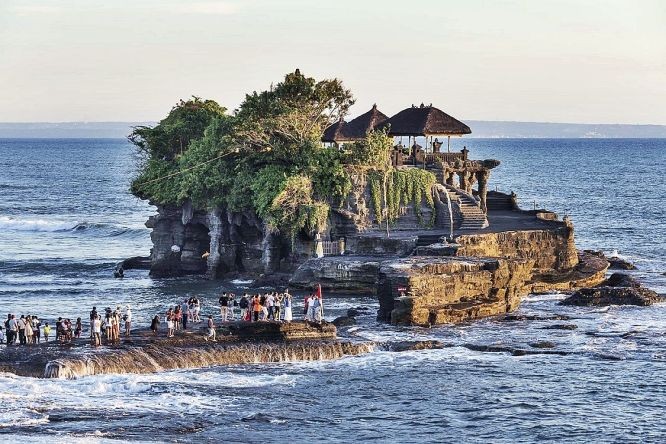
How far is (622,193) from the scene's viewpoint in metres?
144

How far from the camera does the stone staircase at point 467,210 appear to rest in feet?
227

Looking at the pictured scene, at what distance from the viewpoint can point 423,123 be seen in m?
72.6

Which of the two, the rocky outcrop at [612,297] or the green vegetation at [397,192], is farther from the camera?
the green vegetation at [397,192]

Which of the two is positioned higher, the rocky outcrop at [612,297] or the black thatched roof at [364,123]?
the black thatched roof at [364,123]

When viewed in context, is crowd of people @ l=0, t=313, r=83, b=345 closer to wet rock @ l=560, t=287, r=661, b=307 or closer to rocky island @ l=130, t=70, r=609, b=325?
rocky island @ l=130, t=70, r=609, b=325

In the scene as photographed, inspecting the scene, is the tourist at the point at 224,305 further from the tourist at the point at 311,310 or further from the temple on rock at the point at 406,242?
the temple on rock at the point at 406,242

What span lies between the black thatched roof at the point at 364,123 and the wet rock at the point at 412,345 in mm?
26317

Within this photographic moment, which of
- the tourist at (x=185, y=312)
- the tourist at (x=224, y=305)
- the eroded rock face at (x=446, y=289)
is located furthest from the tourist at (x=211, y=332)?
the eroded rock face at (x=446, y=289)

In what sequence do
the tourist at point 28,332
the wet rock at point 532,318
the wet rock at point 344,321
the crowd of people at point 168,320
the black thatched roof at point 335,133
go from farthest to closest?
the black thatched roof at point 335,133
the wet rock at point 532,318
the wet rock at point 344,321
the tourist at point 28,332
the crowd of people at point 168,320

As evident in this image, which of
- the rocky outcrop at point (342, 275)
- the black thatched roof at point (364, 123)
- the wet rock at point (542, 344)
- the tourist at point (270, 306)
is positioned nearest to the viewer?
the wet rock at point (542, 344)

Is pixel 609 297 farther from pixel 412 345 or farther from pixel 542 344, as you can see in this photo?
pixel 412 345

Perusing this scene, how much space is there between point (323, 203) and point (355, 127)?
32.4 ft

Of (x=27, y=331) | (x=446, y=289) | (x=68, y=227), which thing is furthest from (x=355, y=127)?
(x=68, y=227)

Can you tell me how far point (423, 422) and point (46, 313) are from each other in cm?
2501
